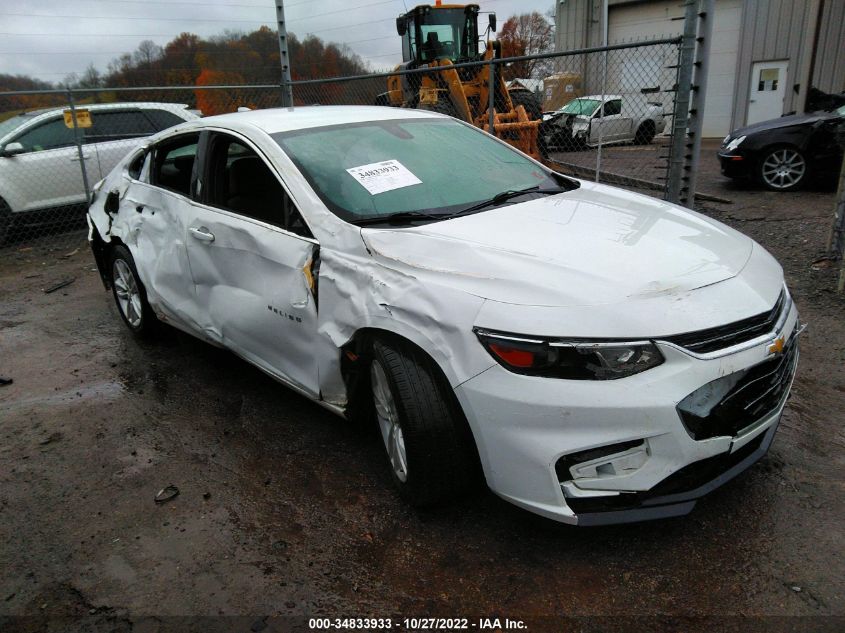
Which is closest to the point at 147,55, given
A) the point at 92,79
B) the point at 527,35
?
the point at 92,79

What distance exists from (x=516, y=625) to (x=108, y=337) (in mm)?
4222

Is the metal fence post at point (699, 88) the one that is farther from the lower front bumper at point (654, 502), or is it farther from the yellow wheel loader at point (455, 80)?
the lower front bumper at point (654, 502)

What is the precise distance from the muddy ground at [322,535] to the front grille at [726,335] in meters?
0.80

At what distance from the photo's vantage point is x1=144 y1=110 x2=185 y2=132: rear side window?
9156mm

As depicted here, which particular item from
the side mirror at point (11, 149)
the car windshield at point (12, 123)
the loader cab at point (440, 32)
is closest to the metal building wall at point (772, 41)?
the loader cab at point (440, 32)

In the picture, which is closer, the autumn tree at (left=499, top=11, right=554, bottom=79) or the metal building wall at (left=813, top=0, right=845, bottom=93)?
the metal building wall at (left=813, top=0, right=845, bottom=93)

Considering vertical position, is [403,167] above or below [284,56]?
below

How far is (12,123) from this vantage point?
8578 mm

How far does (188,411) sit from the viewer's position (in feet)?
12.7

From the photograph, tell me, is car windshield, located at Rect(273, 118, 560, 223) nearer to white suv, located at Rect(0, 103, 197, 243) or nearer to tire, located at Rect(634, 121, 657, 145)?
tire, located at Rect(634, 121, 657, 145)

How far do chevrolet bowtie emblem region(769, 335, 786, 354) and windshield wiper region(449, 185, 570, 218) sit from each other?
54.4 inches

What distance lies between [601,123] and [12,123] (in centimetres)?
749

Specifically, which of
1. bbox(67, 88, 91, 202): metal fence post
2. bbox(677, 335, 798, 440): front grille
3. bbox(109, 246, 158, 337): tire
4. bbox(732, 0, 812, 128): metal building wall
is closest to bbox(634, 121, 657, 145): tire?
bbox(677, 335, 798, 440): front grille

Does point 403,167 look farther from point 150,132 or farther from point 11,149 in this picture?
point 150,132
